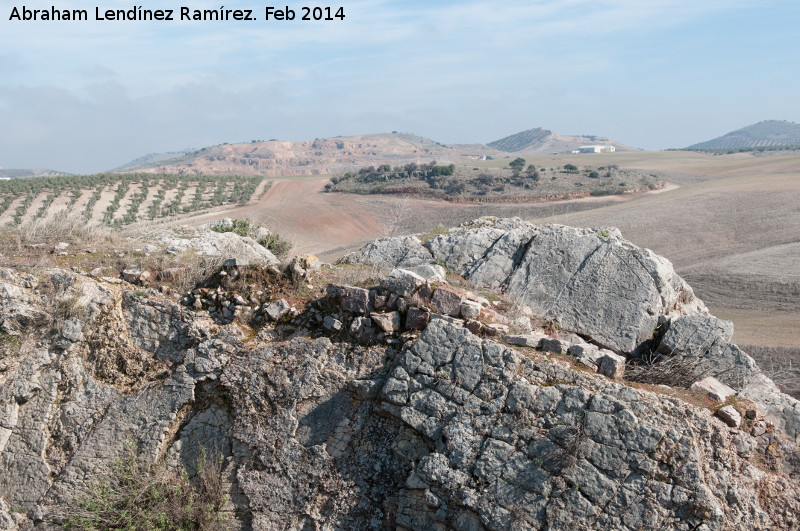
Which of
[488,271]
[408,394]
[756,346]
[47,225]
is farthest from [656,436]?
[756,346]

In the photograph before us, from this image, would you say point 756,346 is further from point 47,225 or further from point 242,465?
point 47,225

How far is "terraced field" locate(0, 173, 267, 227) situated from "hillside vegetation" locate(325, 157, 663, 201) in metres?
10.8

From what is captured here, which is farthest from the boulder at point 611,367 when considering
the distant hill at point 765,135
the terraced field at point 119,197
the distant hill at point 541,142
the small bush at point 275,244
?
the distant hill at point 765,135

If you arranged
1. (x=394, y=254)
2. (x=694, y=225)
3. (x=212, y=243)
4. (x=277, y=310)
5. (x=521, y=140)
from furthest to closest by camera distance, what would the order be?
(x=521, y=140) < (x=694, y=225) < (x=394, y=254) < (x=212, y=243) < (x=277, y=310)

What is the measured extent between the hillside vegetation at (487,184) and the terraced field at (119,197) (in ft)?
35.3

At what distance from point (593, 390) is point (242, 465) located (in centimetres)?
353

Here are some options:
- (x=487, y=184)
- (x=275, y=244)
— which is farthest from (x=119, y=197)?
(x=275, y=244)

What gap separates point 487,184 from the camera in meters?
45.7

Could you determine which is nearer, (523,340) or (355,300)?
(523,340)

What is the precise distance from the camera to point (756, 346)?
1435 centimetres

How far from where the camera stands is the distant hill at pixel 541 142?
491 feet

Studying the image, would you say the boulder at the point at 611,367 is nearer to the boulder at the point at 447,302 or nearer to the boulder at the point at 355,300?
the boulder at the point at 447,302

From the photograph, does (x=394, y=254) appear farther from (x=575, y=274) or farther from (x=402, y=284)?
(x=402, y=284)

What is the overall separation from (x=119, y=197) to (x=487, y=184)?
28432 mm
